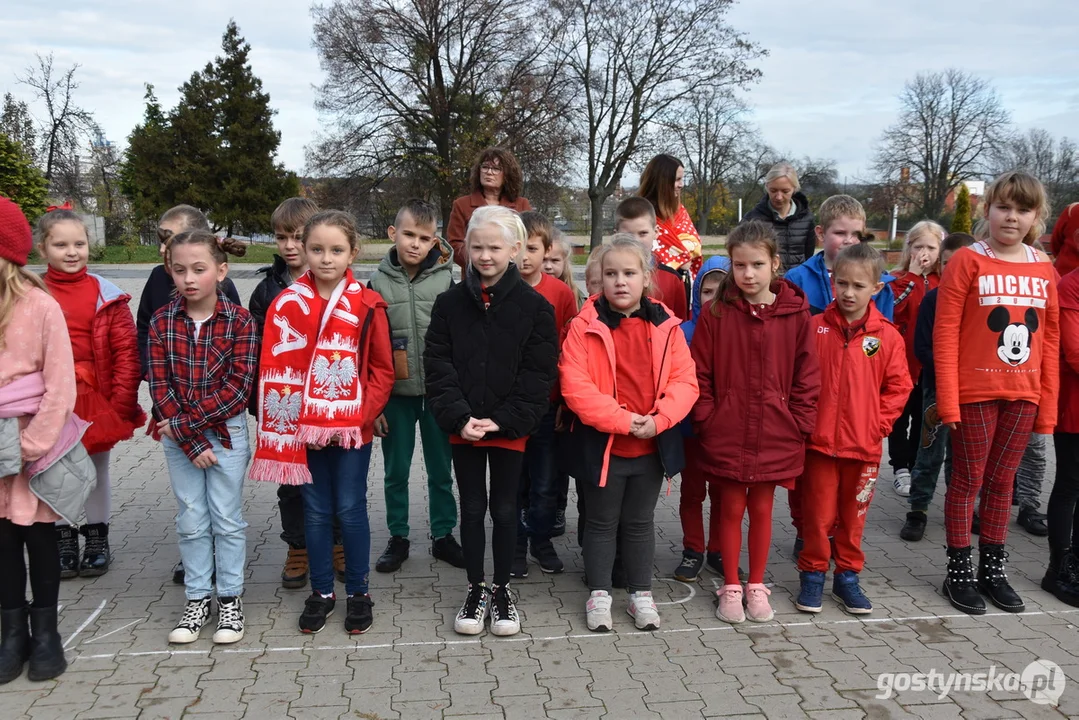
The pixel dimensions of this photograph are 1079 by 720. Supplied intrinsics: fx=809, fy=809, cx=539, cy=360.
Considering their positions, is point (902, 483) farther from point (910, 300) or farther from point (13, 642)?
point (13, 642)

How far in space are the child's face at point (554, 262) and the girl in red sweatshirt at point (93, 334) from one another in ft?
6.83

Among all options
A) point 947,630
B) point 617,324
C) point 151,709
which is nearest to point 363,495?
point 151,709

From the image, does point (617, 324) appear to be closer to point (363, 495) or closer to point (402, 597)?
point (363, 495)

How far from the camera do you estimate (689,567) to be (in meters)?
4.19

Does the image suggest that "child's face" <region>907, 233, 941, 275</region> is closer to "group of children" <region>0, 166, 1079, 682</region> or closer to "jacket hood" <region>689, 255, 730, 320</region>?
"group of children" <region>0, 166, 1079, 682</region>

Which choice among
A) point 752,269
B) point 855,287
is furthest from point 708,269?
point 855,287

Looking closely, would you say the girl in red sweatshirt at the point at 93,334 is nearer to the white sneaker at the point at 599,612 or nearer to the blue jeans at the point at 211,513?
the blue jeans at the point at 211,513

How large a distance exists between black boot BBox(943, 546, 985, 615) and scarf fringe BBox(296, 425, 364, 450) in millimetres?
2908

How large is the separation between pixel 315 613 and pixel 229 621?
36 cm

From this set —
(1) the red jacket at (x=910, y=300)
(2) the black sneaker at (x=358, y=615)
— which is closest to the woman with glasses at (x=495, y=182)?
(2) the black sneaker at (x=358, y=615)

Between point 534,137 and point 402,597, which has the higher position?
point 534,137

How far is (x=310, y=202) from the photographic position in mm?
4219

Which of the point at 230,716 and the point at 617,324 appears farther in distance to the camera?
the point at 617,324

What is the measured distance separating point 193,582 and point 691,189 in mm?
47107
